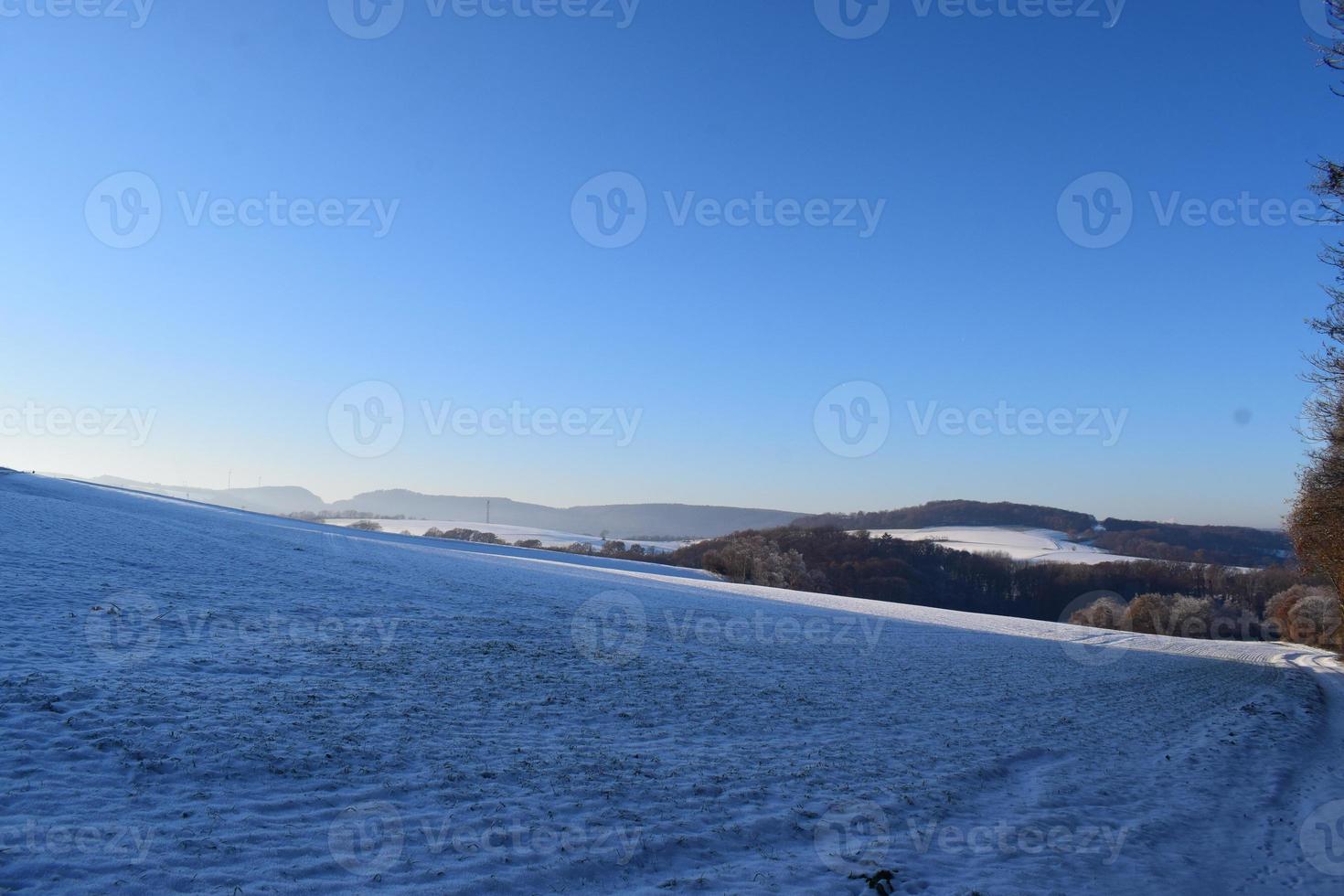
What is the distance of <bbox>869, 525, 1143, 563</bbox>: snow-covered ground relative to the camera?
480ft

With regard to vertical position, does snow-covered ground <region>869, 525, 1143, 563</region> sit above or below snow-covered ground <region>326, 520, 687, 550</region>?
above

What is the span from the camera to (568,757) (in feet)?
40.1

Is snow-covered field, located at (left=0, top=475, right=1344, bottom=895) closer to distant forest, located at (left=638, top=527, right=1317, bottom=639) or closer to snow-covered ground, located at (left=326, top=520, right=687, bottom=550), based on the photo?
distant forest, located at (left=638, top=527, right=1317, bottom=639)

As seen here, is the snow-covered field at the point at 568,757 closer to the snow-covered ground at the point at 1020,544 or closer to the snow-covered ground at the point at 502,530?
the snow-covered ground at the point at 502,530

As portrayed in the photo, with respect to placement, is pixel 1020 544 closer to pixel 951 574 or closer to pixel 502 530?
pixel 951 574

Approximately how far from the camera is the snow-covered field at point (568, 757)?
845cm

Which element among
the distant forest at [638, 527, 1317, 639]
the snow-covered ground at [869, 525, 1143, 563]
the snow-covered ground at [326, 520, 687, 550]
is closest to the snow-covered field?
the distant forest at [638, 527, 1317, 639]

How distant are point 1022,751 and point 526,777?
10230 mm

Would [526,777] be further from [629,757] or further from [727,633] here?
[727,633]

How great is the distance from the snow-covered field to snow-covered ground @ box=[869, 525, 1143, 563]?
124 metres

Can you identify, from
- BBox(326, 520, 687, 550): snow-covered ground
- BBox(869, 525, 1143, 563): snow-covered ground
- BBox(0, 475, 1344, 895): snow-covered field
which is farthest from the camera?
BBox(869, 525, 1143, 563): snow-covered ground

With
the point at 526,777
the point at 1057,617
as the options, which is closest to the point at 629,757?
the point at 526,777

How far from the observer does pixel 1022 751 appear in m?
15.1

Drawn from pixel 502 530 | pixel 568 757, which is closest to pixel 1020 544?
pixel 502 530
